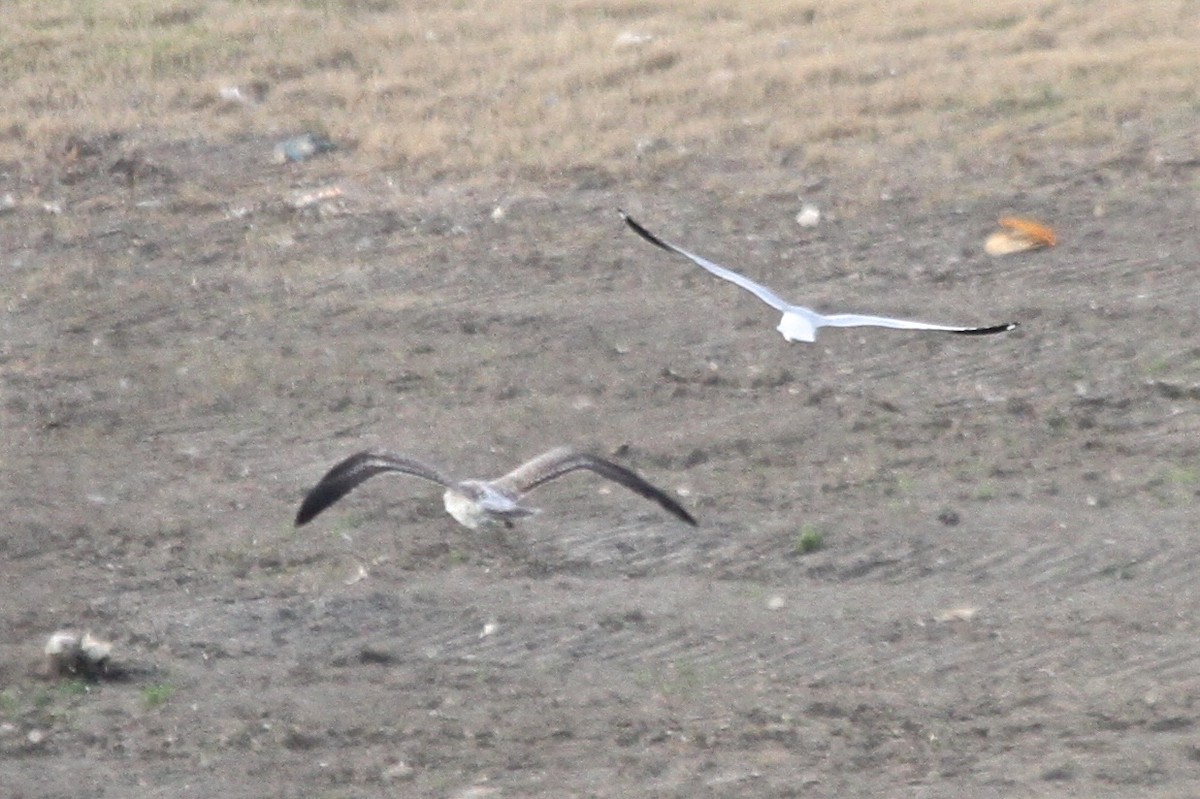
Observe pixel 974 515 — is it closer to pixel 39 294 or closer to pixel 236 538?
pixel 236 538

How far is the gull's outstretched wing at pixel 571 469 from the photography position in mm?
5594

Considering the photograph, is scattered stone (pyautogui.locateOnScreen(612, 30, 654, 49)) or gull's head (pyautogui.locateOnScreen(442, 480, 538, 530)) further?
scattered stone (pyautogui.locateOnScreen(612, 30, 654, 49))

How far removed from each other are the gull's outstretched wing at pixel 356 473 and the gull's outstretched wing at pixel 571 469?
250 mm

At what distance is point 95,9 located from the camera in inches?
497

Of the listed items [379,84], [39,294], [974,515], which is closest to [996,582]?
[974,515]

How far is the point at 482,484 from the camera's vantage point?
19.3 feet

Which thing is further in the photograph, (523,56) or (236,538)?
(523,56)

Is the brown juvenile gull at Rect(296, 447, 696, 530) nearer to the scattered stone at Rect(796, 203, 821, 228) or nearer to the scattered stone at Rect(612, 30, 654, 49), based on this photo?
the scattered stone at Rect(796, 203, 821, 228)

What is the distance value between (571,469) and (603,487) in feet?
2.82

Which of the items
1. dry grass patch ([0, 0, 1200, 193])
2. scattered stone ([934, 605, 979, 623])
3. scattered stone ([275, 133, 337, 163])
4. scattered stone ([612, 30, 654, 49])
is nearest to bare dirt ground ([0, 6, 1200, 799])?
scattered stone ([934, 605, 979, 623])

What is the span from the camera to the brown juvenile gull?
5547 mm

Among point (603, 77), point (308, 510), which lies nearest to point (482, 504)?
point (308, 510)

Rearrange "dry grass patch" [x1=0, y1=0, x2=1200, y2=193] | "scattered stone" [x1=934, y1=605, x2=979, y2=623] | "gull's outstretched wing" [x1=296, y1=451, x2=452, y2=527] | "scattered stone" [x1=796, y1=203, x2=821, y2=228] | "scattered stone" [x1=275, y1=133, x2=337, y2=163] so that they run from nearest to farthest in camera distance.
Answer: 1. "gull's outstretched wing" [x1=296, y1=451, x2=452, y2=527]
2. "scattered stone" [x1=934, y1=605, x2=979, y2=623]
3. "scattered stone" [x1=796, y1=203, x2=821, y2=228]
4. "dry grass patch" [x1=0, y1=0, x2=1200, y2=193]
5. "scattered stone" [x1=275, y1=133, x2=337, y2=163]

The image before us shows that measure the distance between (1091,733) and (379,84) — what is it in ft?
23.2
